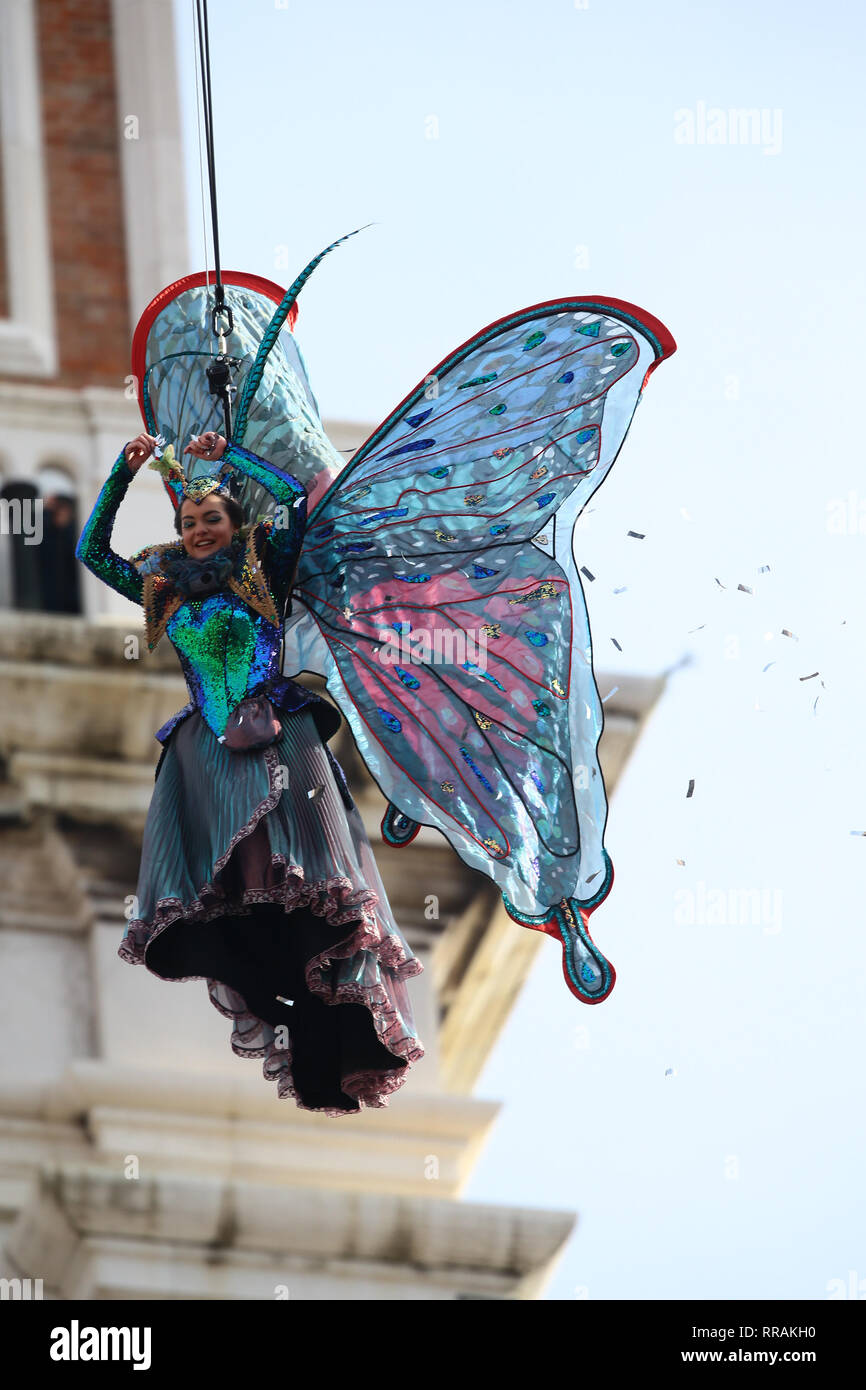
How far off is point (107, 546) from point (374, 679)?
1132mm

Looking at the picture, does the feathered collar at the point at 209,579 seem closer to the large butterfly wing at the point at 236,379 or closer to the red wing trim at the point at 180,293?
the large butterfly wing at the point at 236,379

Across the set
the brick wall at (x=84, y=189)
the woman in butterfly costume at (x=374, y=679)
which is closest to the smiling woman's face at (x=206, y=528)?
the woman in butterfly costume at (x=374, y=679)

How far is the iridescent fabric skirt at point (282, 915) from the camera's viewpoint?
41.1 ft

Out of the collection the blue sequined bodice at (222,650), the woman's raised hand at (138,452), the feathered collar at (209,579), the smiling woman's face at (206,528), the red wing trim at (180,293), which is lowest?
the blue sequined bodice at (222,650)

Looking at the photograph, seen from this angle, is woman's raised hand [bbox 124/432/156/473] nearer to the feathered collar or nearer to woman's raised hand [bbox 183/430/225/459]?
woman's raised hand [bbox 183/430/225/459]

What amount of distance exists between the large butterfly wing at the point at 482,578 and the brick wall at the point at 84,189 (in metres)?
11.1

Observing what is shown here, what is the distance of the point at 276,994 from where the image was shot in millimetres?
12891

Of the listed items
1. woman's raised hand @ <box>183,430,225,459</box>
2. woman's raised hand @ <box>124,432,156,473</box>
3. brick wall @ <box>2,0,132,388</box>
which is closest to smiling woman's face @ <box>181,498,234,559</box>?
woman's raised hand @ <box>183,430,225,459</box>

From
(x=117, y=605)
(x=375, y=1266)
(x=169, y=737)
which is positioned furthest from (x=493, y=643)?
(x=117, y=605)

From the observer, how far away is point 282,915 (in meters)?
12.7

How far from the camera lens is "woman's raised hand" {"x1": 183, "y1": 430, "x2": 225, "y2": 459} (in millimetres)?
13180

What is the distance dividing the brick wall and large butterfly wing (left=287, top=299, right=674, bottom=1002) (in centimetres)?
1110
